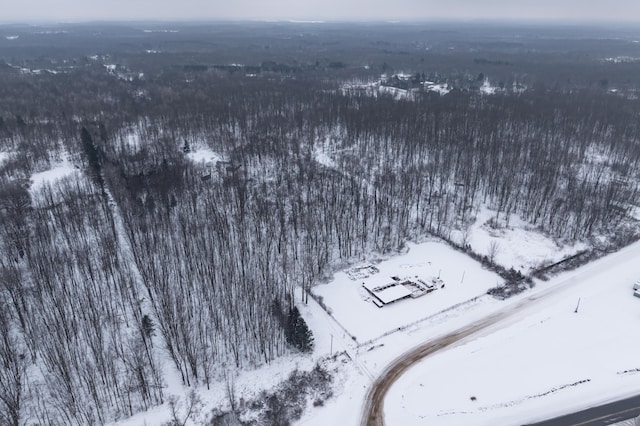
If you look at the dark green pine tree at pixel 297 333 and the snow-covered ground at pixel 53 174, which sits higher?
the snow-covered ground at pixel 53 174

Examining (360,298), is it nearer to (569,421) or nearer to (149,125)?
(569,421)

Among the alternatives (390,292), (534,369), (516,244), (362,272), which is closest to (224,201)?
(362,272)

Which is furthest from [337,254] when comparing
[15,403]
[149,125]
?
[149,125]

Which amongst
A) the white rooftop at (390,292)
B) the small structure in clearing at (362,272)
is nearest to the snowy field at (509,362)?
the white rooftop at (390,292)

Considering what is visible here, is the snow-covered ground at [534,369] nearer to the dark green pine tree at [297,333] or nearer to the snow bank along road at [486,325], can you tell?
the snow bank along road at [486,325]

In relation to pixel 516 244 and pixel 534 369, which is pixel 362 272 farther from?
pixel 516 244
